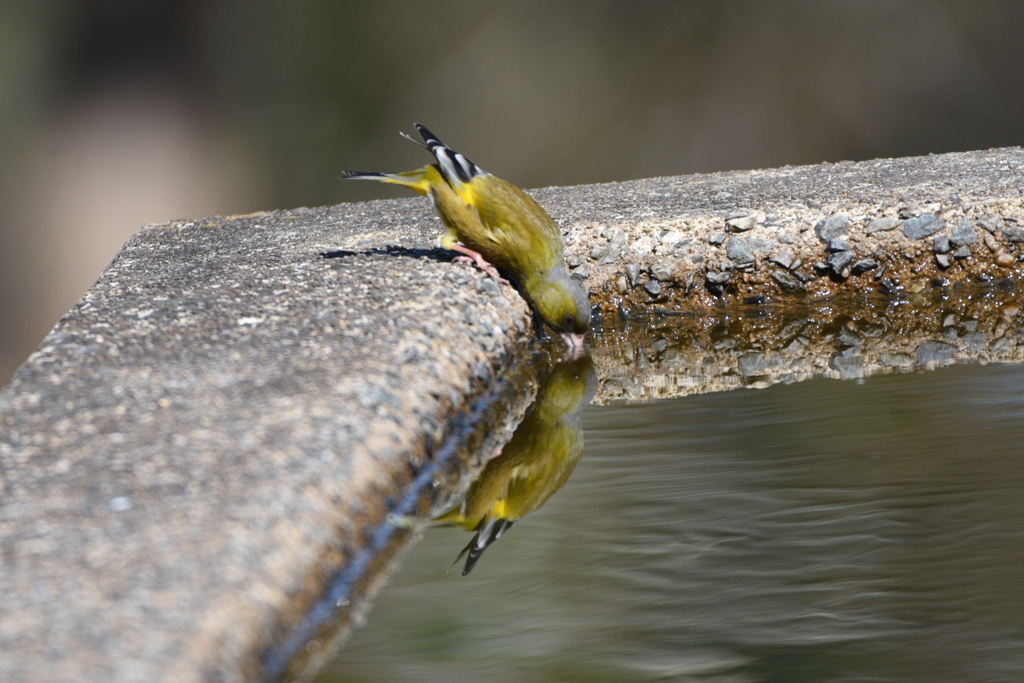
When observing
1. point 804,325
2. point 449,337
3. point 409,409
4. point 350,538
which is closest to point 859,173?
point 804,325

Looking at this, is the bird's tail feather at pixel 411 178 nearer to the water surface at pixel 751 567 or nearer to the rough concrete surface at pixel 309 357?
the rough concrete surface at pixel 309 357

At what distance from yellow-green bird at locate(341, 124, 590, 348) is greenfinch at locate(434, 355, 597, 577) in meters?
0.31

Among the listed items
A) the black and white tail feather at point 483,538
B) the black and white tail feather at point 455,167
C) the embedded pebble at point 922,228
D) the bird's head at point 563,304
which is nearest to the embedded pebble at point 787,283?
the embedded pebble at point 922,228

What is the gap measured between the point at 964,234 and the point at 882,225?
28 centimetres

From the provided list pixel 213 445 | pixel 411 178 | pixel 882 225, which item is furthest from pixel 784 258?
pixel 213 445

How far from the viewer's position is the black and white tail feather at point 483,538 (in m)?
1.84

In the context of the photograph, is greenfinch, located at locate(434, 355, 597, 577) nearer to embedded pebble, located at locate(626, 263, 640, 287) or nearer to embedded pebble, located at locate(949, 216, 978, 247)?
embedded pebble, located at locate(626, 263, 640, 287)

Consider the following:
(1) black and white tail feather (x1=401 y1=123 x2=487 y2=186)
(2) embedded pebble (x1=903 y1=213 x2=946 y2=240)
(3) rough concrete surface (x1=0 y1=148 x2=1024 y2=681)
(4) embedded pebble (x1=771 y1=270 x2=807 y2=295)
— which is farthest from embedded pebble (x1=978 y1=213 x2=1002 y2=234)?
(1) black and white tail feather (x1=401 y1=123 x2=487 y2=186)

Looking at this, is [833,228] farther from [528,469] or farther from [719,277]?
A: [528,469]

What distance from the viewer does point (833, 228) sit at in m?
3.51

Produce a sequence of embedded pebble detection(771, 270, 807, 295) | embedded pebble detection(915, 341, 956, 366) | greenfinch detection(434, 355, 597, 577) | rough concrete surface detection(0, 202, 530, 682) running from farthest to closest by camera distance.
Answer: embedded pebble detection(771, 270, 807, 295)
embedded pebble detection(915, 341, 956, 366)
greenfinch detection(434, 355, 597, 577)
rough concrete surface detection(0, 202, 530, 682)

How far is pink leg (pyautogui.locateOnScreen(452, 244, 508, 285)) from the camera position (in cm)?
325

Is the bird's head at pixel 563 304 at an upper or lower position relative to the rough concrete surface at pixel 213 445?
lower

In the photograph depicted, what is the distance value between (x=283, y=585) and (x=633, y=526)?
71 centimetres
